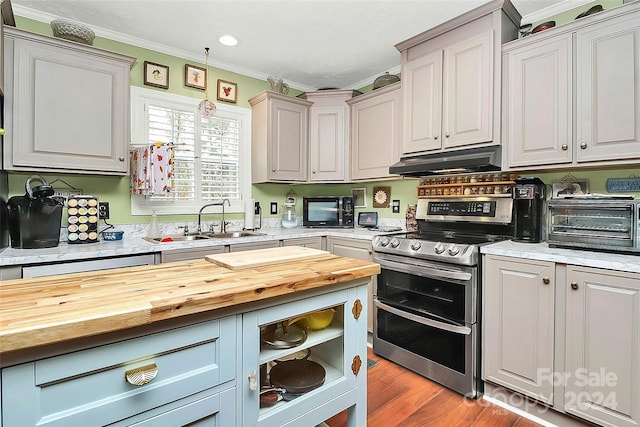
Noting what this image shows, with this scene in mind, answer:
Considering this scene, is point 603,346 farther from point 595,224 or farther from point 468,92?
point 468,92

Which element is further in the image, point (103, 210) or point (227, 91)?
point (227, 91)

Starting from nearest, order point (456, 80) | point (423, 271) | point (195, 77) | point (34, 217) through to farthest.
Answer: point (34, 217) → point (423, 271) → point (456, 80) → point (195, 77)

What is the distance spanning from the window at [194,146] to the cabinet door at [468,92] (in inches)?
79.4

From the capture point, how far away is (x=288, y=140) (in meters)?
3.41

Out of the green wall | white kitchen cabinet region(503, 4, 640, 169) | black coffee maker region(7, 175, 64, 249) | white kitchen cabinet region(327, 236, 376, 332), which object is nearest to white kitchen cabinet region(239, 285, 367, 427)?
white kitchen cabinet region(327, 236, 376, 332)

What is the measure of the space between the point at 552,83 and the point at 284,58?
2.24m

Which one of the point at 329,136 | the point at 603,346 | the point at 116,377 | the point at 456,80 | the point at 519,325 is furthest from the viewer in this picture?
the point at 329,136

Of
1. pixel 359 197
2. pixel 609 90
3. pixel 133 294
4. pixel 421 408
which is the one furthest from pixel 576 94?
pixel 133 294

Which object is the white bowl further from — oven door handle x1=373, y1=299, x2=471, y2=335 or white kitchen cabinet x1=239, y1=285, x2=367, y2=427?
oven door handle x1=373, y1=299, x2=471, y2=335

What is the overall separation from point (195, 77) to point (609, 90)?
3147 mm

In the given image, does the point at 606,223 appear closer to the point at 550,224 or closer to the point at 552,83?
the point at 550,224

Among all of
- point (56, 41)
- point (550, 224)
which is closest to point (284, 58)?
point (56, 41)

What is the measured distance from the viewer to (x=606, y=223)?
5.85 feet

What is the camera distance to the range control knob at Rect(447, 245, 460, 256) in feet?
6.87
